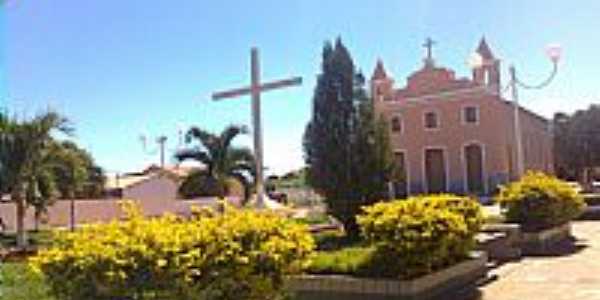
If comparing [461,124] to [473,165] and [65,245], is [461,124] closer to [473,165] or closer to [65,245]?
[473,165]

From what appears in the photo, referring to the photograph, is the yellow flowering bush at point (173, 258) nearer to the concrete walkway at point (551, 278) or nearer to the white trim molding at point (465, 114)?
the concrete walkway at point (551, 278)

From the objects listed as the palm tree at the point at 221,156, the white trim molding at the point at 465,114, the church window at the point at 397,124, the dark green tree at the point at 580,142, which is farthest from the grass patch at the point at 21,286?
the dark green tree at the point at 580,142

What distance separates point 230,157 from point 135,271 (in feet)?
115

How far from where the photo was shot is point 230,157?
4134 cm

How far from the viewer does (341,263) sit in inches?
419

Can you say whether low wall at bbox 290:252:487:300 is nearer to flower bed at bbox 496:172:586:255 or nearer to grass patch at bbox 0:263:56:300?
grass patch at bbox 0:263:56:300

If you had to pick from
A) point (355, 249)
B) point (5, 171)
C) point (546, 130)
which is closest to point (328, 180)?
point (355, 249)

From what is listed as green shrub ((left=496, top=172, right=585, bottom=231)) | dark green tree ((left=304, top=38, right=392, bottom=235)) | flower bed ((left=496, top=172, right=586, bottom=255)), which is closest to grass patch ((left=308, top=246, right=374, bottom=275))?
dark green tree ((left=304, top=38, right=392, bottom=235))

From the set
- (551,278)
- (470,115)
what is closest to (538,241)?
(551,278)

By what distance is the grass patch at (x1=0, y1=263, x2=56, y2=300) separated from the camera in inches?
382

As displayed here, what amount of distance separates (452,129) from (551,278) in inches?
1373

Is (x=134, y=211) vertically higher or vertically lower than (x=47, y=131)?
lower

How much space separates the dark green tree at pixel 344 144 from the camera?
555 inches

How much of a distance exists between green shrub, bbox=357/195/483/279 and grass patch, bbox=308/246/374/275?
11 cm
